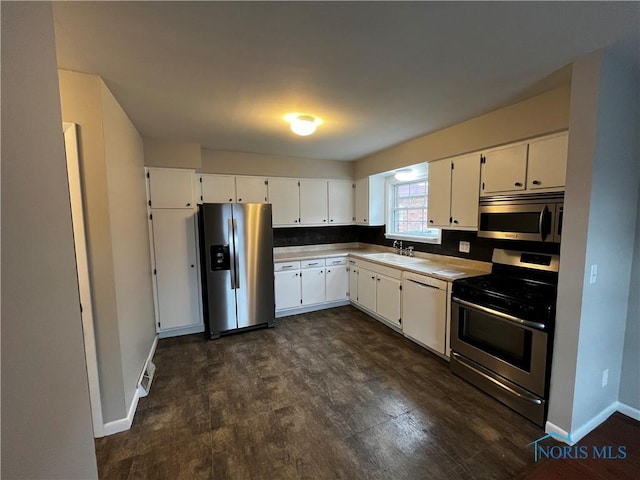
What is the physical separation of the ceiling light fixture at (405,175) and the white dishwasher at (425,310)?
1.51m

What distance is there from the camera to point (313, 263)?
4.35 metres

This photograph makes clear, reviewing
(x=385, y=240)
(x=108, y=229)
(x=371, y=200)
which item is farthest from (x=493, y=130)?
(x=108, y=229)

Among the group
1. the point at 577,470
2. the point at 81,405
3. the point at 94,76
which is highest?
the point at 94,76

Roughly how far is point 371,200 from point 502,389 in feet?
9.84

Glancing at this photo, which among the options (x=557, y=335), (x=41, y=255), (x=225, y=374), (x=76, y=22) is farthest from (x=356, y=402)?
(x=76, y=22)

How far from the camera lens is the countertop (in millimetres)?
3023

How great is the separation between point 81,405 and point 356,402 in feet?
6.40

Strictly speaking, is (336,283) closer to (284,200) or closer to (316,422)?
(284,200)

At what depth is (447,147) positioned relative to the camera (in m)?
3.09

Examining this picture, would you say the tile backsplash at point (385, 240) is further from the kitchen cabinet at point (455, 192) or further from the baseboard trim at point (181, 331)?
the baseboard trim at point (181, 331)

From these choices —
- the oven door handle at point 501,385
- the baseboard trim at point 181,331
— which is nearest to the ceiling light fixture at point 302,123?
the oven door handle at point 501,385

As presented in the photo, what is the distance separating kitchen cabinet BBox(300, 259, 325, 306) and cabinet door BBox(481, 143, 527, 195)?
2460 millimetres

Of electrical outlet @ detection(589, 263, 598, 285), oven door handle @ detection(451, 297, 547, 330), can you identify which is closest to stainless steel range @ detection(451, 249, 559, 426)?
oven door handle @ detection(451, 297, 547, 330)

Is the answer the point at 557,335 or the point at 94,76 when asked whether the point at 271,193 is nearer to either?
the point at 94,76
